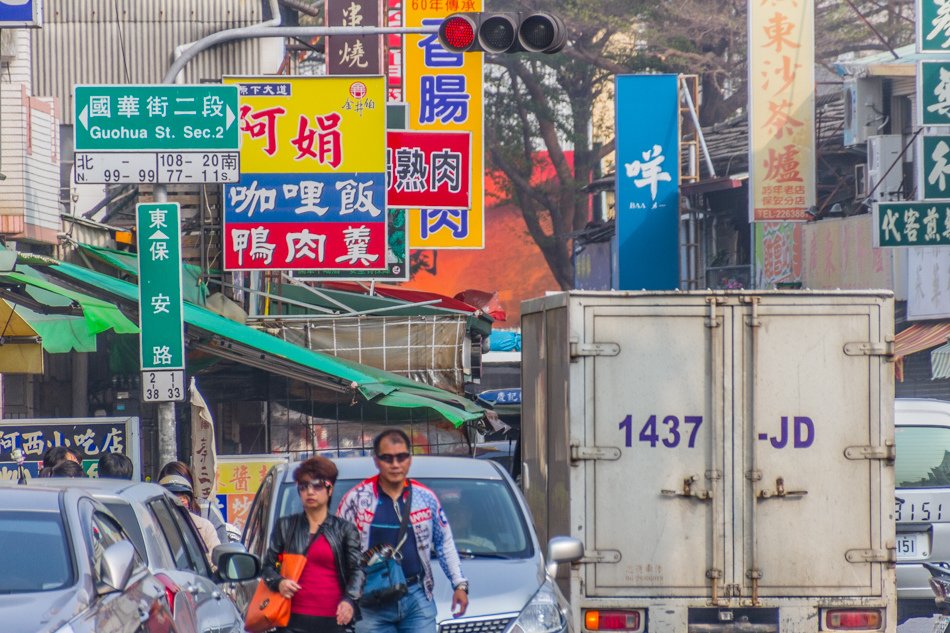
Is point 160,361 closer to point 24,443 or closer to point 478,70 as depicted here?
point 24,443

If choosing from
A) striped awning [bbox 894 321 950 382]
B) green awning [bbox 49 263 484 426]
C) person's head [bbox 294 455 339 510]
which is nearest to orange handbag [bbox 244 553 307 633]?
person's head [bbox 294 455 339 510]

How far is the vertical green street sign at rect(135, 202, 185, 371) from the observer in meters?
12.6

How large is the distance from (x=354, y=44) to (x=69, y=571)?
1751 cm

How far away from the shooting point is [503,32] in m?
12.0

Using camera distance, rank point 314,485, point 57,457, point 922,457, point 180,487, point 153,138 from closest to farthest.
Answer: point 314,485 < point 180,487 < point 57,457 < point 922,457 < point 153,138

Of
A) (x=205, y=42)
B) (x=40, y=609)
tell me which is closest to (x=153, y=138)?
(x=205, y=42)

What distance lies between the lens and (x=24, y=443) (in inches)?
527

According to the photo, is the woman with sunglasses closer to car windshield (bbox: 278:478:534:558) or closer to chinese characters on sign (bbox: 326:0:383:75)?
car windshield (bbox: 278:478:534:558)

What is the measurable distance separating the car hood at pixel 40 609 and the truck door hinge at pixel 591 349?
449 centimetres

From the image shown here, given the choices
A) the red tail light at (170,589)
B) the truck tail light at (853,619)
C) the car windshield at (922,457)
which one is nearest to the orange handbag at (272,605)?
the red tail light at (170,589)

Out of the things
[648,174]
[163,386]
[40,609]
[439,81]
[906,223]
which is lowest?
[40,609]

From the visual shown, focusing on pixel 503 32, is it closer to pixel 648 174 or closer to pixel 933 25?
pixel 933 25

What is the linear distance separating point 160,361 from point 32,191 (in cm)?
459

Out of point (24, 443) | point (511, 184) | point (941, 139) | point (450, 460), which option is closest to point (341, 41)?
point (941, 139)
